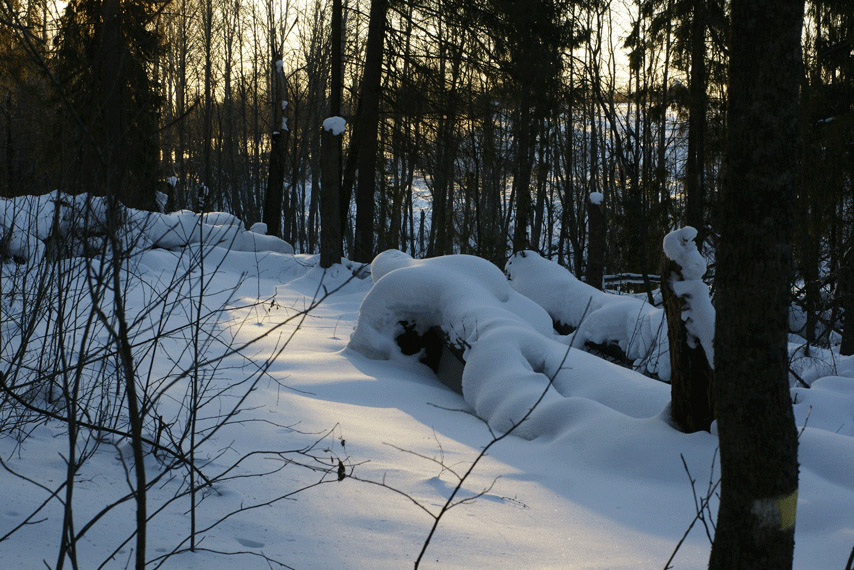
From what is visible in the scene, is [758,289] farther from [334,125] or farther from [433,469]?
[334,125]

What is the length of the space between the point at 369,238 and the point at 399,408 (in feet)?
25.1

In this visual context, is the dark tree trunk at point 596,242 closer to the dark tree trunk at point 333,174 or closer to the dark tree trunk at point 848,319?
the dark tree trunk at point 848,319

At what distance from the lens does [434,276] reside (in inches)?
253

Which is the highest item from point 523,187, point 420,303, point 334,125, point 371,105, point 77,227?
point 371,105

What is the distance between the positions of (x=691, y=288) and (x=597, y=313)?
13.3ft

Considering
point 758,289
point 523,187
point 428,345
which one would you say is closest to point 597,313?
point 428,345

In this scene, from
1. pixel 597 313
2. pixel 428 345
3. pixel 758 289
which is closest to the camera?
pixel 758 289

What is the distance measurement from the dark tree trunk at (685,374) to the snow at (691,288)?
0.03 meters

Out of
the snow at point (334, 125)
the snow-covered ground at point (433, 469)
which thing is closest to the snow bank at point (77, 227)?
the snow-covered ground at point (433, 469)

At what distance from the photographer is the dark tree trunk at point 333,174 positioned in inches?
440

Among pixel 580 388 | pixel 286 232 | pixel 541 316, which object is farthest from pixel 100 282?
pixel 286 232

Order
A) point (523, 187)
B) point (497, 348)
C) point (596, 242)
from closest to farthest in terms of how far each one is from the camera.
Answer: point (497, 348), point (596, 242), point (523, 187)

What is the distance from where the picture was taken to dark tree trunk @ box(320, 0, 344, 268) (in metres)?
11.2

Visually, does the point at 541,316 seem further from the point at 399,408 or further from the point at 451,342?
the point at 399,408
